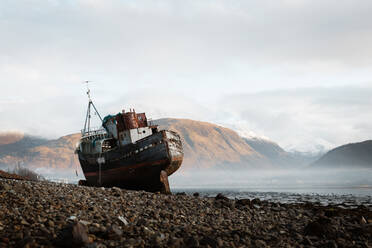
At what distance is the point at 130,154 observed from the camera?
3444cm

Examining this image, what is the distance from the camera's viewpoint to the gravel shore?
8.91 metres

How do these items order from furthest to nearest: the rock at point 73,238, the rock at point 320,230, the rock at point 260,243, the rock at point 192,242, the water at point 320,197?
the water at point 320,197, the rock at point 320,230, the rock at point 260,243, the rock at point 192,242, the rock at point 73,238

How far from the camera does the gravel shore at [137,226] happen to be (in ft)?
29.2

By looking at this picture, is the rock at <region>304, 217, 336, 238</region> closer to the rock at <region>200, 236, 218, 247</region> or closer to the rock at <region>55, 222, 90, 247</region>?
the rock at <region>200, 236, 218, 247</region>

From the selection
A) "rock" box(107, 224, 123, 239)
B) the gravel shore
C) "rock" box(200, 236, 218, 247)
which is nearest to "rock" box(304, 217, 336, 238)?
the gravel shore

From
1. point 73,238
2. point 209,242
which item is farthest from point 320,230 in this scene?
Result: point 73,238

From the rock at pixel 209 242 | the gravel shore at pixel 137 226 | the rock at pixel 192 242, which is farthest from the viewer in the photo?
the rock at pixel 209 242

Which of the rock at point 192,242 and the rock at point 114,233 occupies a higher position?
the rock at point 114,233

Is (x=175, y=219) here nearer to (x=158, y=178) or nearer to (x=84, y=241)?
(x=84, y=241)

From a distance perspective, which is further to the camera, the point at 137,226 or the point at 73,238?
the point at 137,226

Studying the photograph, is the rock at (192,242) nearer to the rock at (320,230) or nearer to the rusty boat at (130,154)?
the rock at (320,230)

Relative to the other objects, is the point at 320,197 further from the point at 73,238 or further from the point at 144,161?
the point at 73,238

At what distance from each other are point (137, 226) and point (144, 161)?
2282 centimetres

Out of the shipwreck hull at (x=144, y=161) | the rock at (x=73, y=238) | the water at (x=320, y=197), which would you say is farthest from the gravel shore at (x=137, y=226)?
the shipwreck hull at (x=144, y=161)
